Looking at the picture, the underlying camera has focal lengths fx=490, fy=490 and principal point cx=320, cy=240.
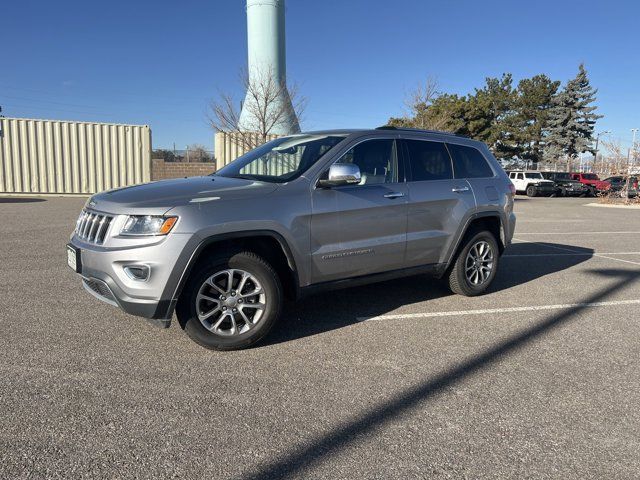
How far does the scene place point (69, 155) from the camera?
2041cm

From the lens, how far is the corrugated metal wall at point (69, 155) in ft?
65.3

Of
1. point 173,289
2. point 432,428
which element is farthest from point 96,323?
point 432,428

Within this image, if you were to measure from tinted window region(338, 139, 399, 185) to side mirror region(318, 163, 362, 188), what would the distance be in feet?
1.49

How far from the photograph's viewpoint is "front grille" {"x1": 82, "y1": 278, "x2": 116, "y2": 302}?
11.9 ft

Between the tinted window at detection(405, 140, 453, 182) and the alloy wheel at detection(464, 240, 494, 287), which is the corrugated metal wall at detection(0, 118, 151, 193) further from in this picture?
the alloy wheel at detection(464, 240, 494, 287)

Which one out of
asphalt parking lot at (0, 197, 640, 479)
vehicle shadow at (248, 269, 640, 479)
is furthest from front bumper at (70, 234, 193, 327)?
vehicle shadow at (248, 269, 640, 479)

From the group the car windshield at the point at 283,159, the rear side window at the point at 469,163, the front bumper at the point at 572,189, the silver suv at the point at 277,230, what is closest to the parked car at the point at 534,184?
the front bumper at the point at 572,189

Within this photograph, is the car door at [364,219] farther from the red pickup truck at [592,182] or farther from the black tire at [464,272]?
the red pickup truck at [592,182]

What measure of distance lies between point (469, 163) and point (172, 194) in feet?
11.5

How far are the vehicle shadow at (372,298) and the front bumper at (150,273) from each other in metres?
0.98

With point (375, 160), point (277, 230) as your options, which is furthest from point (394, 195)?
point (277, 230)

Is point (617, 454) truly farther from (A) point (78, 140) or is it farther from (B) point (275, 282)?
(A) point (78, 140)

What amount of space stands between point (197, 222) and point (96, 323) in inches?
66.9

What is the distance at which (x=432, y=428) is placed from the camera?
2.84 m
